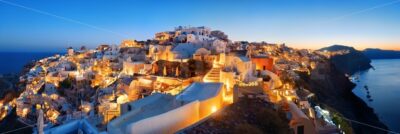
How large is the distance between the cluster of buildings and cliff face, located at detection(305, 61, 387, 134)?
3776 millimetres

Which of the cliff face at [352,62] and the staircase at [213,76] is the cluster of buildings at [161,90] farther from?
the cliff face at [352,62]

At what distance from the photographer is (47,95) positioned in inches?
949

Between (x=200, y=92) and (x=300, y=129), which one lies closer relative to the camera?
(x=300, y=129)

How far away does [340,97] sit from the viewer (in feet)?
121

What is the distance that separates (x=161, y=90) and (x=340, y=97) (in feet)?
95.7

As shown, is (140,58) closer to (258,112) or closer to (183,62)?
(183,62)

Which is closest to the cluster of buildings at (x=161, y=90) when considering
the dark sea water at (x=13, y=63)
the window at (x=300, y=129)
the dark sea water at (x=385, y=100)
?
the window at (x=300, y=129)

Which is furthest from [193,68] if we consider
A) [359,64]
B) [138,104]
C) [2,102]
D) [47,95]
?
[359,64]

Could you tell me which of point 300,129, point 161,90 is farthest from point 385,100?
point 300,129

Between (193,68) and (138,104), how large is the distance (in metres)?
8.11

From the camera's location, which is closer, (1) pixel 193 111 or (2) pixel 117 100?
(1) pixel 193 111

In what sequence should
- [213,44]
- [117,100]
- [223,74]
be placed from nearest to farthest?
1. [223,74]
2. [117,100]
3. [213,44]

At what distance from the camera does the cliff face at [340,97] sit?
27.6m

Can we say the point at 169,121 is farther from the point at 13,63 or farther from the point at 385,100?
the point at 13,63
